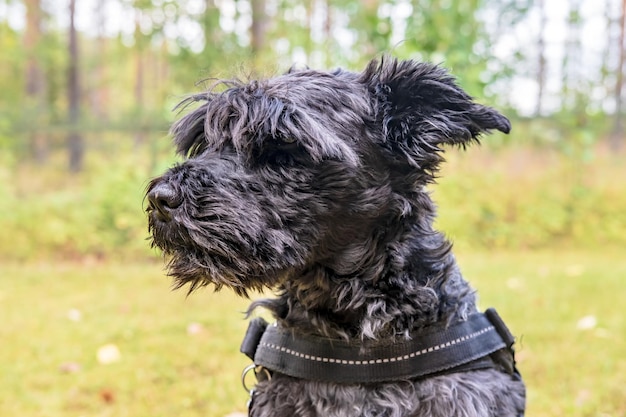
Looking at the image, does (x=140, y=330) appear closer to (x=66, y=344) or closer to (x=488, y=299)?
(x=66, y=344)

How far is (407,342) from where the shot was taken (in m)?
2.21

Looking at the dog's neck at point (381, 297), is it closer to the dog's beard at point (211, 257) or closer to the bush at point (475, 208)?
the dog's beard at point (211, 257)

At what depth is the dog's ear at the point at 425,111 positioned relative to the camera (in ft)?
7.35

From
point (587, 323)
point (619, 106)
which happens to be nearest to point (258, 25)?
point (587, 323)

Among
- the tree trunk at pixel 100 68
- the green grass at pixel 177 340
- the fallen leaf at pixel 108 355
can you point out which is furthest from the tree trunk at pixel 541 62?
the tree trunk at pixel 100 68

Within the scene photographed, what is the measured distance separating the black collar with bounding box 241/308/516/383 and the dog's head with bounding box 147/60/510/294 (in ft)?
0.88

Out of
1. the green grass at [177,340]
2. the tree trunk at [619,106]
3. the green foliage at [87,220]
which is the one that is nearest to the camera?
the green grass at [177,340]

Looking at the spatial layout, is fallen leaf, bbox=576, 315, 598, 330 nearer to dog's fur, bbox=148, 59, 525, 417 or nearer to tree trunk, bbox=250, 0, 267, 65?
dog's fur, bbox=148, 59, 525, 417

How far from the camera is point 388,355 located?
7.18 ft

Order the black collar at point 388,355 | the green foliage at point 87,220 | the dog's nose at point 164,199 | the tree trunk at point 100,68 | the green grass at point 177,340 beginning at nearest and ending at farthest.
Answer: the dog's nose at point 164,199 → the black collar at point 388,355 → the green grass at point 177,340 → the green foliage at point 87,220 → the tree trunk at point 100,68

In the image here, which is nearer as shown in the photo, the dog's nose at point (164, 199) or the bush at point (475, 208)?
the dog's nose at point (164, 199)

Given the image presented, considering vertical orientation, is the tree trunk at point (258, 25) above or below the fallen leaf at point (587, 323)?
above

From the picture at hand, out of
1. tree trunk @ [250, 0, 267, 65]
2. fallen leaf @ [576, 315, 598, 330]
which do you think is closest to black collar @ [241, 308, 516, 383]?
fallen leaf @ [576, 315, 598, 330]

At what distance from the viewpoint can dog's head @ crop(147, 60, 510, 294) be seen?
2100 mm
